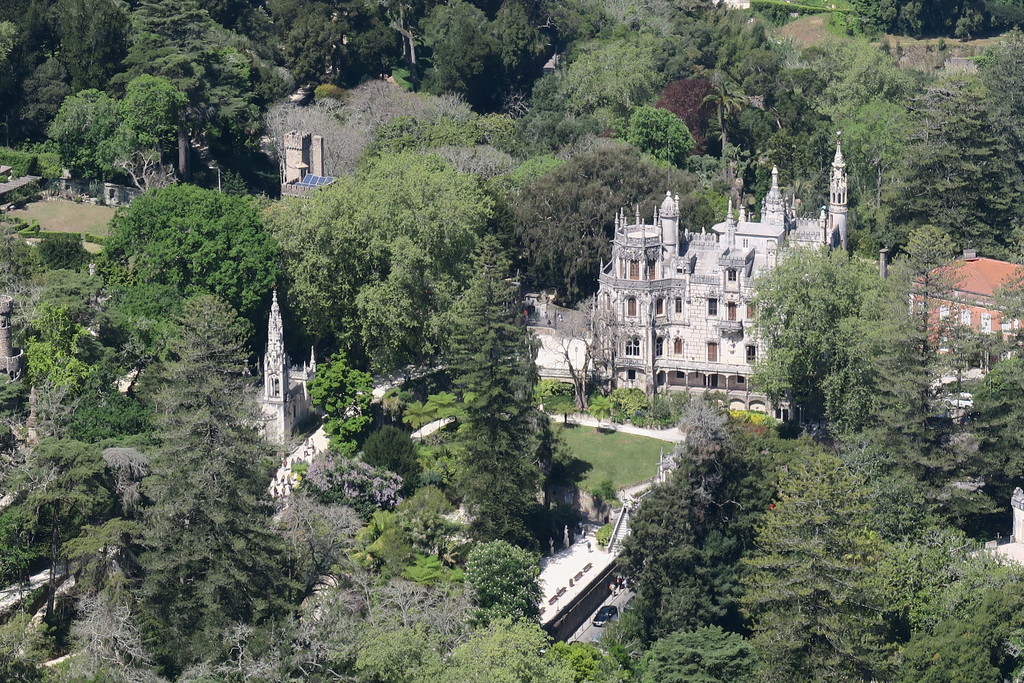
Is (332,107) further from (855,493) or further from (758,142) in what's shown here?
(855,493)

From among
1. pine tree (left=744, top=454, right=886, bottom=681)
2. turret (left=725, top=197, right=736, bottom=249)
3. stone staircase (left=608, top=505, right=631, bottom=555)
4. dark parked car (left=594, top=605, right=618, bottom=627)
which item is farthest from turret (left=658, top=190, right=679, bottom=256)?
pine tree (left=744, top=454, right=886, bottom=681)

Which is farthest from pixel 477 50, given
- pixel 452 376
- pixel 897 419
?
pixel 897 419

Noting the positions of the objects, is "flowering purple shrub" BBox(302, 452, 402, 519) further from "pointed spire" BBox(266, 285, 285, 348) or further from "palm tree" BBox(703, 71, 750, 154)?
"palm tree" BBox(703, 71, 750, 154)

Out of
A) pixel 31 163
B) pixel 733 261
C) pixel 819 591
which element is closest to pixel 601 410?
pixel 733 261

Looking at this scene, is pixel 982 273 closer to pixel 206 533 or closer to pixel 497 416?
pixel 497 416

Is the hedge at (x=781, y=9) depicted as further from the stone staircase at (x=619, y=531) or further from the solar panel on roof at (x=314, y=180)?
the stone staircase at (x=619, y=531)
